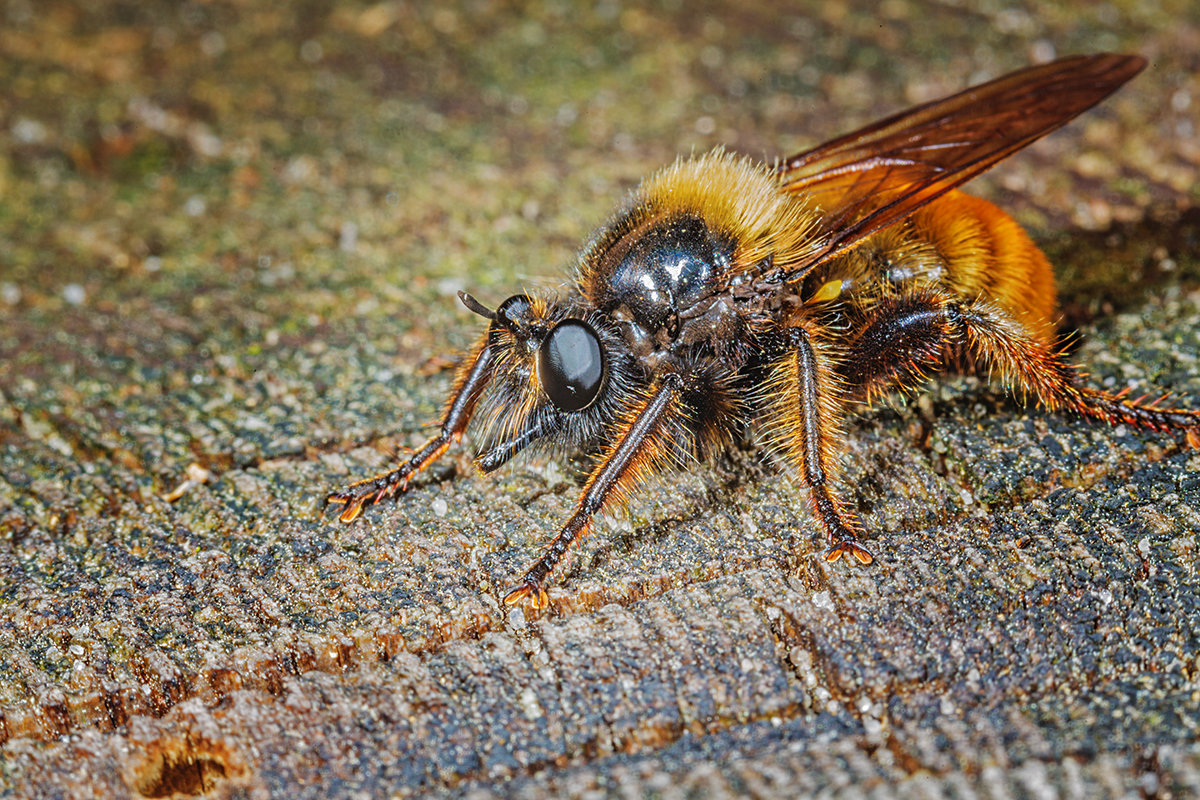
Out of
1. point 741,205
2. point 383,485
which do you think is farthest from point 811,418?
point 383,485

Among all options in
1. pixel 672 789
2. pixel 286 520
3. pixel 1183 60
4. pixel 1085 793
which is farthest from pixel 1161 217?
pixel 286 520

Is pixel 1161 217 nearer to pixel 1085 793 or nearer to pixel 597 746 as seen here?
pixel 1085 793

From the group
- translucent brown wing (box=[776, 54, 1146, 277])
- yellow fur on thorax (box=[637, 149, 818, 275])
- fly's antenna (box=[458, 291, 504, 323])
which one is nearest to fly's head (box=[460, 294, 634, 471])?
fly's antenna (box=[458, 291, 504, 323])

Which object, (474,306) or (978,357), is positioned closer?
(474,306)

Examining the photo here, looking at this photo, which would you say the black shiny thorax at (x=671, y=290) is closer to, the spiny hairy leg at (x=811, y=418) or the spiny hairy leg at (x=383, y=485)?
the spiny hairy leg at (x=811, y=418)

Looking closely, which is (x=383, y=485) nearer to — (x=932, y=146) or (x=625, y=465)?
(x=625, y=465)

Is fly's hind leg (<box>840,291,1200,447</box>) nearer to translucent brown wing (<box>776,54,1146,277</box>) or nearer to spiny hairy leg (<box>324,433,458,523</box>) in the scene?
translucent brown wing (<box>776,54,1146,277</box>)
